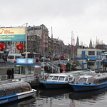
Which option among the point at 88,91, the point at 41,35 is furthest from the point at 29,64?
the point at 41,35

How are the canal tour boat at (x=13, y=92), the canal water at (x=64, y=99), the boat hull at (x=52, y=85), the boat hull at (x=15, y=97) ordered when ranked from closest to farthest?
1. the boat hull at (x=15, y=97)
2. the canal tour boat at (x=13, y=92)
3. the canal water at (x=64, y=99)
4. the boat hull at (x=52, y=85)

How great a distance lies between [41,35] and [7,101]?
155822mm

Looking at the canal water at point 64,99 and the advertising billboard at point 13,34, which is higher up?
the advertising billboard at point 13,34

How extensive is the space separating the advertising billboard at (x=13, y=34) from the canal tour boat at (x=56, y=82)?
402 inches

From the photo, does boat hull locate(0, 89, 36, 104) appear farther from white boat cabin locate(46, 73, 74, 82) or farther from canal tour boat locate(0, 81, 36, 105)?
white boat cabin locate(46, 73, 74, 82)

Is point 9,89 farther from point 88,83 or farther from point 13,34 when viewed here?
point 13,34

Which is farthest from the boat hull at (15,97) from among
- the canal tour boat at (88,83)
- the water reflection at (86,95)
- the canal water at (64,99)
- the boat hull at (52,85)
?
the canal tour boat at (88,83)

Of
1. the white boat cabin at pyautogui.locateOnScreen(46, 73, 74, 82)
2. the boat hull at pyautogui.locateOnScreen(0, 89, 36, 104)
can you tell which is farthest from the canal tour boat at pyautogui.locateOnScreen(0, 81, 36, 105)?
the white boat cabin at pyautogui.locateOnScreen(46, 73, 74, 82)

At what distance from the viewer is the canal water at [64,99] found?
140 feet

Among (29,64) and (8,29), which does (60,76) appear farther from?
(8,29)

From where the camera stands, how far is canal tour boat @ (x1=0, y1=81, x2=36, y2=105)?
40.5m

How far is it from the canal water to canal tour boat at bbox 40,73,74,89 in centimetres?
146

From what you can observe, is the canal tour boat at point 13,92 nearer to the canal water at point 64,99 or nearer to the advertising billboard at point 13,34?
the canal water at point 64,99

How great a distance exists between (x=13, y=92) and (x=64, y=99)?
309 inches
